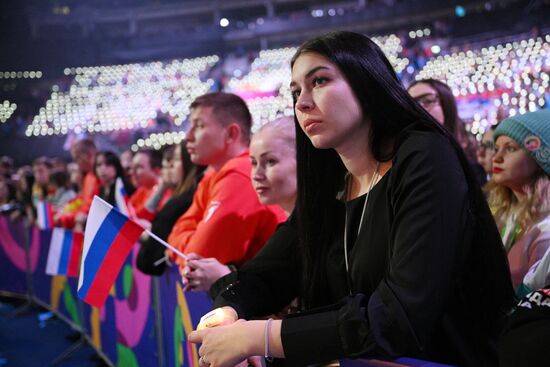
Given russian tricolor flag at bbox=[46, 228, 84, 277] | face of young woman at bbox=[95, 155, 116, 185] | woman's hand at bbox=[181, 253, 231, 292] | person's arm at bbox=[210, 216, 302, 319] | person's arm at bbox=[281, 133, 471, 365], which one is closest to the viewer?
person's arm at bbox=[281, 133, 471, 365]

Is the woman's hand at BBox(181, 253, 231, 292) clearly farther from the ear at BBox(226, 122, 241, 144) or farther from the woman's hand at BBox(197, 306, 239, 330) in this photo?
the ear at BBox(226, 122, 241, 144)

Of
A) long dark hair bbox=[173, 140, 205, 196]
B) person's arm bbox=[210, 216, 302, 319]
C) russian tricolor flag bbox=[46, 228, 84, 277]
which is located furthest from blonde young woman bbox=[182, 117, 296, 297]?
russian tricolor flag bbox=[46, 228, 84, 277]

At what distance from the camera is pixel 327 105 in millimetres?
1397

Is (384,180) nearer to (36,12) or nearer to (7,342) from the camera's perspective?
(7,342)

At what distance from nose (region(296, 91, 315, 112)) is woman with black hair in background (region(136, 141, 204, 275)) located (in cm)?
147

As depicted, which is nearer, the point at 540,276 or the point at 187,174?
the point at 540,276

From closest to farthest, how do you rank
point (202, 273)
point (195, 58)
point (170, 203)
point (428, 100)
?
point (202, 273)
point (428, 100)
point (170, 203)
point (195, 58)

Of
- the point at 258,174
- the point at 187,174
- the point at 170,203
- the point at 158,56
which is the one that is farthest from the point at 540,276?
the point at 158,56

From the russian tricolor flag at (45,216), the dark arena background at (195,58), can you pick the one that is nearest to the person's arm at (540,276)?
the russian tricolor flag at (45,216)

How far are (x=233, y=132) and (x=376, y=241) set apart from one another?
71.2 inches

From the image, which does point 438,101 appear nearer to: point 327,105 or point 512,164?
point 512,164

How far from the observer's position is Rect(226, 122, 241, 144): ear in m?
3.04

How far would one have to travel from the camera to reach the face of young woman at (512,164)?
2.15 meters

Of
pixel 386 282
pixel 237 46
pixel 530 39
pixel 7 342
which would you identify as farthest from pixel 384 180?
pixel 237 46
